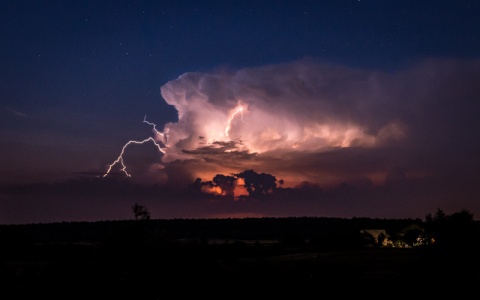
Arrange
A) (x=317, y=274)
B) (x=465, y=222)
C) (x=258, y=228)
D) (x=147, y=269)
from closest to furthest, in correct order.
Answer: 1. (x=147, y=269)
2. (x=317, y=274)
3. (x=465, y=222)
4. (x=258, y=228)

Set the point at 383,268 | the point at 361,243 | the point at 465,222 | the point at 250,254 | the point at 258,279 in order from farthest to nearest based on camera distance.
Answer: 1. the point at 361,243
2. the point at 250,254
3. the point at 465,222
4. the point at 383,268
5. the point at 258,279

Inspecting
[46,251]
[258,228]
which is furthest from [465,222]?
[258,228]

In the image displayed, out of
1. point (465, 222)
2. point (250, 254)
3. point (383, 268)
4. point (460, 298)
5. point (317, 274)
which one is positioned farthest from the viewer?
point (250, 254)

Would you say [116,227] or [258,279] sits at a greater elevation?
[116,227]

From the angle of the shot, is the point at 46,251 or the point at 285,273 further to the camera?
the point at 46,251

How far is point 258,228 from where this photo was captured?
199500mm

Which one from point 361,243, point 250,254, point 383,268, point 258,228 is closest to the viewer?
point 383,268

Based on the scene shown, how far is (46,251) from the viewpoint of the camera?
8456 centimetres

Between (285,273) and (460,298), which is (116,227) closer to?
(285,273)

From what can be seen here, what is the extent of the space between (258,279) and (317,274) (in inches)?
230

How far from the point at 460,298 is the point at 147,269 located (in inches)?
812

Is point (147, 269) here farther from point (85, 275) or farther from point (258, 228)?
point (258, 228)

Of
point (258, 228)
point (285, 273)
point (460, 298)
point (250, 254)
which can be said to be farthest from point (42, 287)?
point (258, 228)

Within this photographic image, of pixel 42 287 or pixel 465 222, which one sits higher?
pixel 465 222
